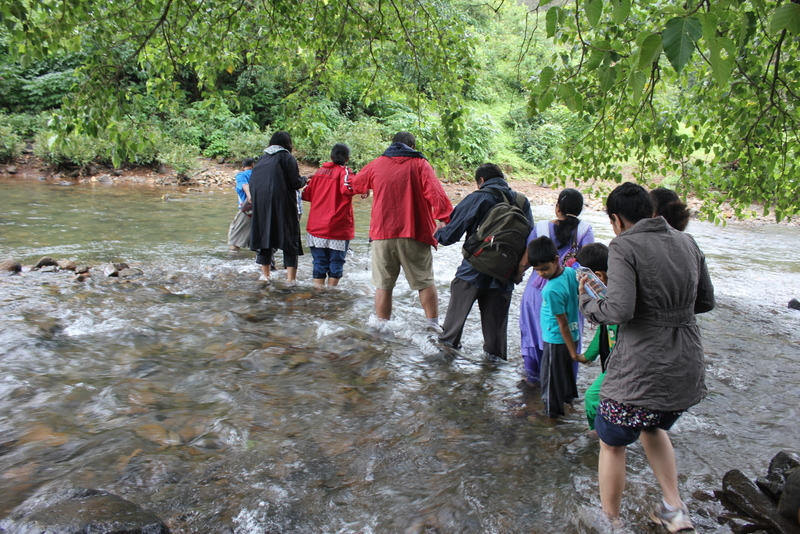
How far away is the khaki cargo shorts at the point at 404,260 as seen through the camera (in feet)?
17.5

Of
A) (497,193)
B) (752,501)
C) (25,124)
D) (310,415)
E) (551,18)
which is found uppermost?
(551,18)

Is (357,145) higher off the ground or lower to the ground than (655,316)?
higher

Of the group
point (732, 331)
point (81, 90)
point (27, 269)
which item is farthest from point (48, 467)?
point (732, 331)

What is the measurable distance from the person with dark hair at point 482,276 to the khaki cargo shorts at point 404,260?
60 centimetres

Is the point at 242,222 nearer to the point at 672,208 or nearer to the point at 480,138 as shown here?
the point at 672,208

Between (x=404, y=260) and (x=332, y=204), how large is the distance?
5.80ft

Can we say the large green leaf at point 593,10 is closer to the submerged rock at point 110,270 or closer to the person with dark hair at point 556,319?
the person with dark hair at point 556,319

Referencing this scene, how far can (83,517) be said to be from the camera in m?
2.30

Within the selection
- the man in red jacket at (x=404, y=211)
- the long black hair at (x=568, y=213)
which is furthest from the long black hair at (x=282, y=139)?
the long black hair at (x=568, y=213)

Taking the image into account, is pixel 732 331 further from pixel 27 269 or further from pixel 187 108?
pixel 187 108

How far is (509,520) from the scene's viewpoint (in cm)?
281

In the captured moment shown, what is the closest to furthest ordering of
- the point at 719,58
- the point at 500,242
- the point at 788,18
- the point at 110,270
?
the point at 719,58 → the point at 788,18 → the point at 500,242 → the point at 110,270

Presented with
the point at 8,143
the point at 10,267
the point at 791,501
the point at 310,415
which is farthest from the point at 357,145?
the point at 791,501

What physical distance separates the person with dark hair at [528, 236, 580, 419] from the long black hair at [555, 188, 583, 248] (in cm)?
42
